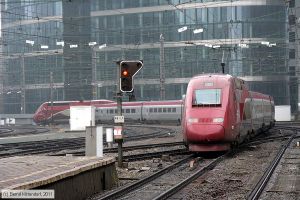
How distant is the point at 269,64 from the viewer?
68062 mm

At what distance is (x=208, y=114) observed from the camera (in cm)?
1838

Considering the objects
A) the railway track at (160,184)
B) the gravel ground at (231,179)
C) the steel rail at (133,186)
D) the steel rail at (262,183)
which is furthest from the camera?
the gravel ground at (231,179)

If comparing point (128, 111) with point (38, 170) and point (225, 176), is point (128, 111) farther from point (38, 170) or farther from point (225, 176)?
point (38, 170)

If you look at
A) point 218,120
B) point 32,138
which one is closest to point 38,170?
point 218,120

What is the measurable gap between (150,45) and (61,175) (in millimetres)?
63220

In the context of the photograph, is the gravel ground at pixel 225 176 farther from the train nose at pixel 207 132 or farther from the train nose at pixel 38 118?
the train nose at pixel 38 118

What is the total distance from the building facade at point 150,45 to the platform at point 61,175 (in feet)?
172

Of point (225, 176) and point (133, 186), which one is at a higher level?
point (133, 186)

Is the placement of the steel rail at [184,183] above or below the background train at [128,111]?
above

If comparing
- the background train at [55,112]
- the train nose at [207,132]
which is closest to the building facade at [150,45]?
the background train at [55,112]

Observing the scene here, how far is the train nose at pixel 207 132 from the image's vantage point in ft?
59.1

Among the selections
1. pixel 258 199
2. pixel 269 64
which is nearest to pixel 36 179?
pixel 258 199

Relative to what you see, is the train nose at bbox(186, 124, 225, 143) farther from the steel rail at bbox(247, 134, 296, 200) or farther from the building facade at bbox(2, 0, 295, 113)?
the building facade at bbox(2, 0, 295, 113)

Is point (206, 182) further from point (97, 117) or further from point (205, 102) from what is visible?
point (97, 117)
